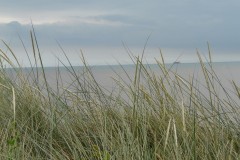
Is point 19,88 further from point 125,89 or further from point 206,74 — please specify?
point 206,74

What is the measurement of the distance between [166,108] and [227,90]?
52 centimetres

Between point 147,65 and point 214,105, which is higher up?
point 147,65

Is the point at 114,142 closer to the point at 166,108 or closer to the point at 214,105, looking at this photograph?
the point at 166,108

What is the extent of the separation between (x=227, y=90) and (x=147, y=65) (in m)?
0.58

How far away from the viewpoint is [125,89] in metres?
3.06

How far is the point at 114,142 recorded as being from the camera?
2518mm

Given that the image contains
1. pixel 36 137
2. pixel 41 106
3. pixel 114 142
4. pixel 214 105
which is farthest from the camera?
pixel 41 106

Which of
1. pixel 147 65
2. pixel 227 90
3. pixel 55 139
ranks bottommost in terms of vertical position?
pixel 55 139

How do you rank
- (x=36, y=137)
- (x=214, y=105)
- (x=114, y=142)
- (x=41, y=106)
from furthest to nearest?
(x=41, y=106) → (x=214, y=105) → (x=36, y=137) → (x=114, y=142)

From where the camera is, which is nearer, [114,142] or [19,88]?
[114,142]

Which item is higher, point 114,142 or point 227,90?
point 227,90

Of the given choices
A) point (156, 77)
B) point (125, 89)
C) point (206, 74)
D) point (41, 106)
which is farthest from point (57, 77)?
point (206, 74)

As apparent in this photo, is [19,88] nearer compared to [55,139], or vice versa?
[55,139]

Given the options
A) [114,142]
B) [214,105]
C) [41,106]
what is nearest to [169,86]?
[214,105]
